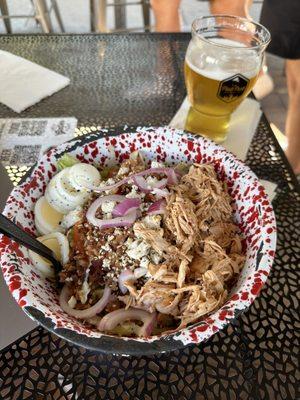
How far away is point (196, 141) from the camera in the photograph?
74 centimetres

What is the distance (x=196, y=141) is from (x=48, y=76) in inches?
21.9

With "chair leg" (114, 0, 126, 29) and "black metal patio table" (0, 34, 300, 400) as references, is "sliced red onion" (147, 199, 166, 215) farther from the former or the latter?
"chair leg" (114, 0, 126, 29)

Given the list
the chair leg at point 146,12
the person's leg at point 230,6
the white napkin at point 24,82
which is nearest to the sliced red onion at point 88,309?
the white napkin at point 24,82

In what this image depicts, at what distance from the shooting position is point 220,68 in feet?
2.89

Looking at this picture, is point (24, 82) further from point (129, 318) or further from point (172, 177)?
point (129, 318)

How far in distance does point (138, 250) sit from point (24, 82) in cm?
70

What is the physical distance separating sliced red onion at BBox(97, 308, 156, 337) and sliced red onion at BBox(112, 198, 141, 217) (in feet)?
0.47

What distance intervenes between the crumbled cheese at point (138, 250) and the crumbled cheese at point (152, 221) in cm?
3

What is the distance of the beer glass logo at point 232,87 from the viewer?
2.78 ft

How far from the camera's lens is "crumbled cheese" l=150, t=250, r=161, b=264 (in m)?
0.60

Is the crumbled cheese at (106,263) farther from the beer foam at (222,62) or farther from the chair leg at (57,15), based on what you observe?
the chair leg at (57,15)

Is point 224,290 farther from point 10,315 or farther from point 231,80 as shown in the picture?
point 231,80

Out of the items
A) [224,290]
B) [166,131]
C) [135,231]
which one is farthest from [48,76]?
[224,290]

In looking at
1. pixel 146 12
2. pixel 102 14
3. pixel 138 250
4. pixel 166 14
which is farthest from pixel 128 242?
pixel 146 12
